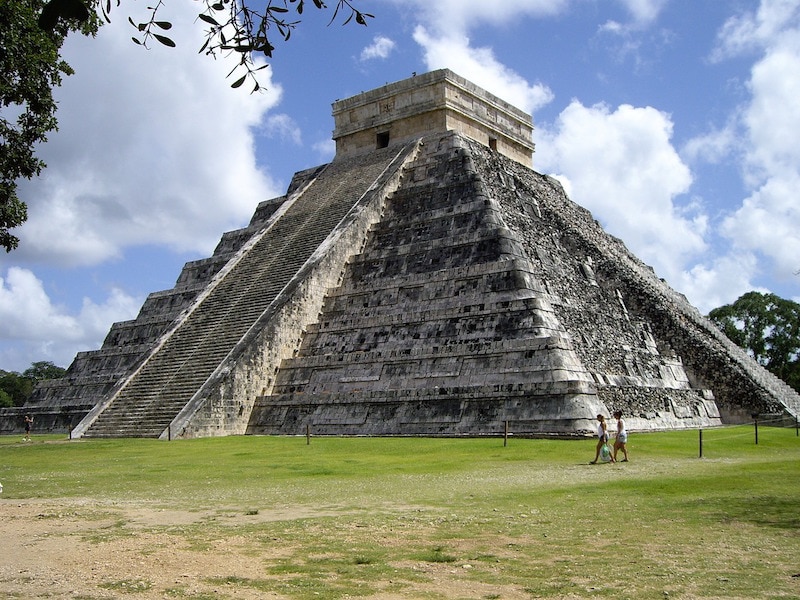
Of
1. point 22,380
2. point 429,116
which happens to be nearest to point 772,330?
point 429,116

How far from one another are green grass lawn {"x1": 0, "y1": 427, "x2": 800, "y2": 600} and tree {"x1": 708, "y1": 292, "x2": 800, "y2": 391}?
2447 cm

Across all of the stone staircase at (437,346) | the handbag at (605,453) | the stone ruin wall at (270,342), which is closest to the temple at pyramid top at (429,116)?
the stone ruin wall at (270,342)

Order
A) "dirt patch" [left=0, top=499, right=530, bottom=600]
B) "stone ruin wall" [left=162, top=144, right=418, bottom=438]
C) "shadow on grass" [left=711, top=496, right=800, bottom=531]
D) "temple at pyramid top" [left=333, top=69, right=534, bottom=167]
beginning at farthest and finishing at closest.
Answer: "temple at pyramid top" [left=333, top=69, right=534, bottom=167] < "stone ruin wall" [left=162, top=144, right=418, bottom=438] < "shadow on grass" [left=711, top=496, right=800, bottom=531] < "dirt patch" [left=0, top=499, right=530, bottom=600]

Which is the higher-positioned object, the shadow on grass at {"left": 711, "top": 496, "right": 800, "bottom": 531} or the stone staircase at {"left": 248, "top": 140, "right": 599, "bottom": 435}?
the stone staircase at {"left": 248, "top": 140, "right": 599, "bottom": 435}

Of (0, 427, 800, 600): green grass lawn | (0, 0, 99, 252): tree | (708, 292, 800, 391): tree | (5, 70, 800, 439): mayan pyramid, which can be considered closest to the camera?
(0, 427, 800, 600): green grass lawn

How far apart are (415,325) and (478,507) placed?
10.9 meters

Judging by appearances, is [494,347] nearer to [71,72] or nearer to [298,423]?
[298,423]

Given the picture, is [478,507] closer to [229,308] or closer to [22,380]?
[229,308]

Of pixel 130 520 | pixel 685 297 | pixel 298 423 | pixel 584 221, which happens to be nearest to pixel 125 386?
pixel 298 423

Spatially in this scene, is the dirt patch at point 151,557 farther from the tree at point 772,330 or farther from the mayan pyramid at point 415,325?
the tree at point 772,330

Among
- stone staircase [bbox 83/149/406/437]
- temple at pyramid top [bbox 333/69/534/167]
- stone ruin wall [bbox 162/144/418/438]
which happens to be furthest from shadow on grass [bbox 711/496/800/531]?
temple at pyramid top [bbox 333/69/534/167]

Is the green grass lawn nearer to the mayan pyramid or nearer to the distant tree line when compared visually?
the mayan pyramid

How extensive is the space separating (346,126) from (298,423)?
13584 mm

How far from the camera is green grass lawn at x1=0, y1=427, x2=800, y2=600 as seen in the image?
17.6 feet
